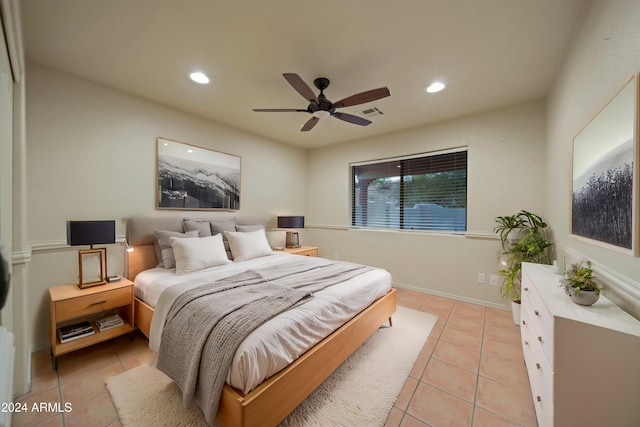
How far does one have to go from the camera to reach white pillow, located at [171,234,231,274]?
8.39 ft

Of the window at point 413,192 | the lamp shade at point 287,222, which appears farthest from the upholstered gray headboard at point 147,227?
the window at point 413,192

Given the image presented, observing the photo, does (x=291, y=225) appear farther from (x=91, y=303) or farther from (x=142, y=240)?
(x=91, y=303)

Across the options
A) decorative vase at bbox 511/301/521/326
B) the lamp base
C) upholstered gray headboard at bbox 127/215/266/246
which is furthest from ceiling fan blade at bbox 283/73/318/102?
decorative vase at bbox 511/301/521/326

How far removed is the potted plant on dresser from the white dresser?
1570 mm

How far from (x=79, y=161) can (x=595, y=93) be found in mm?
4189

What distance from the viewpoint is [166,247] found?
2.77 meters

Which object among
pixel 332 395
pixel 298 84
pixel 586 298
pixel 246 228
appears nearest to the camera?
pixel 586 298

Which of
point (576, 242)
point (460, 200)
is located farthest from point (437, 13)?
point (460, 200)

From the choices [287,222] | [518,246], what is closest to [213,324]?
[287,222]

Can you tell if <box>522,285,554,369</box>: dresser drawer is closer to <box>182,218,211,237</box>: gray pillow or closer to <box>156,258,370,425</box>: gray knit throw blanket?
<box>156,258,370,425</box>: gray knit throw blanket

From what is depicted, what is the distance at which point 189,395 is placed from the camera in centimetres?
142

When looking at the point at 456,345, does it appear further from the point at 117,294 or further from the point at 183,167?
the point at 183,167

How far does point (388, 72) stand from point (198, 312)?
2.56 metres

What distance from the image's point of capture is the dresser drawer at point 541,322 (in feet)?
3.84
